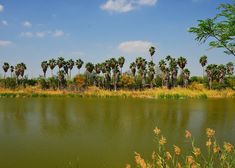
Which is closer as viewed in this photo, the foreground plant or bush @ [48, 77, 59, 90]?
the foreground plant

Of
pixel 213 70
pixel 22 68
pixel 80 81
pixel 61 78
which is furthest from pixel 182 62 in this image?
pixel 22 68

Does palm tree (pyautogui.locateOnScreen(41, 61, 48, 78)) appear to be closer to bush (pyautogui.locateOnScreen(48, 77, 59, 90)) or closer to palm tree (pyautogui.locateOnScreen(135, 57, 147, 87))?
bush (pyautogui.locateOnScreen(48, 77, 59, 90))

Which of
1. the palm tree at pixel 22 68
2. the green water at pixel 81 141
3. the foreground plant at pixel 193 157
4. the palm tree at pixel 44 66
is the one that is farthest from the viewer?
the palm tree at pixel 44 66

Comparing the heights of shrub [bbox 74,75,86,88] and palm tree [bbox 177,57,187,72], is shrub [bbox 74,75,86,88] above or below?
below

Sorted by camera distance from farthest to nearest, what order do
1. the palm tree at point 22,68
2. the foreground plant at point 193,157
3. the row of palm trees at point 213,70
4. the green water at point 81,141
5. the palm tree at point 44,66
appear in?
the palm tree at point 44,66 < the palm tree at point 22,68 < the row of palm trees at point 213,70 < the green water at point 81,141 < the foreground plant at point 193,157

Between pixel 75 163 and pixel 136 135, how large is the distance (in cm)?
464

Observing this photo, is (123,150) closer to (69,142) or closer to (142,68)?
(69,142)

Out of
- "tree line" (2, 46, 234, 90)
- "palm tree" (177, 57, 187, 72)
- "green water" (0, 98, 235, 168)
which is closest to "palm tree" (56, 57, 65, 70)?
"tree line" (2, 46, 234, 90)

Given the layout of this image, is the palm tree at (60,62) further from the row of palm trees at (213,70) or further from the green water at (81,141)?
the green water at (81,141)

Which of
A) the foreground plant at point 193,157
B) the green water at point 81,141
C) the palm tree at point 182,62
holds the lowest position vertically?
the green water at point 81,141

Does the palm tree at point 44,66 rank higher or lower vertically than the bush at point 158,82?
higher

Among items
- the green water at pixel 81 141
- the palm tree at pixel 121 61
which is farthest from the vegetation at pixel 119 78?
the green water at pixel 81 141

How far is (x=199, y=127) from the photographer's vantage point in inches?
561

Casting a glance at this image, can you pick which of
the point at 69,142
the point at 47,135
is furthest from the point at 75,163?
the point at 47,135
